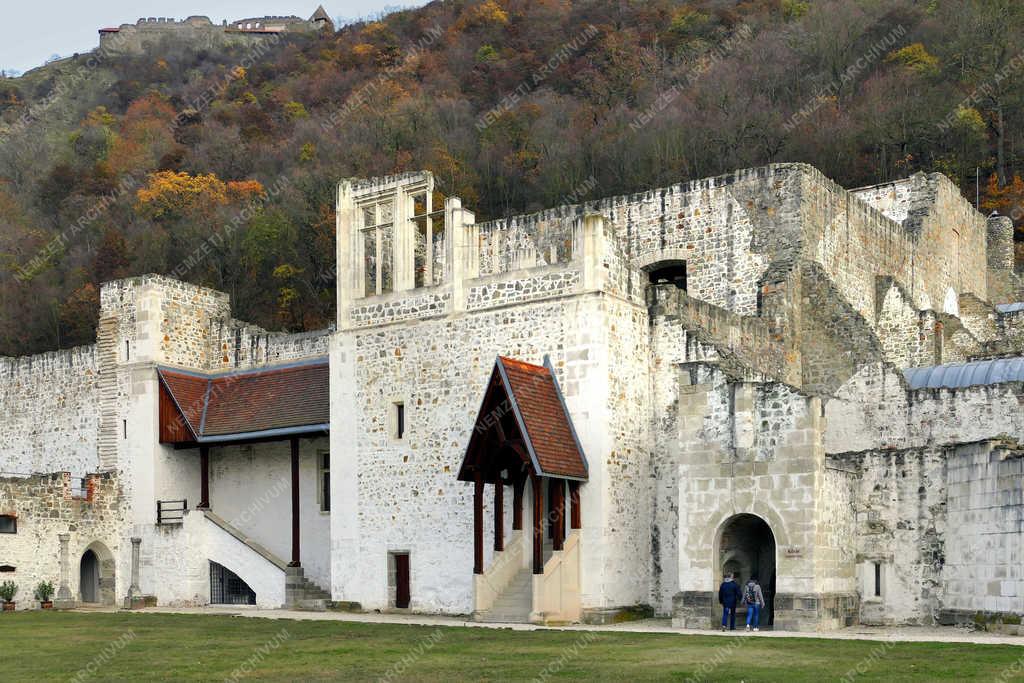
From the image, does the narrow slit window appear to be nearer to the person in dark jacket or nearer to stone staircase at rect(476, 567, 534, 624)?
stone staircase at rect(476, 567, 534, 624)

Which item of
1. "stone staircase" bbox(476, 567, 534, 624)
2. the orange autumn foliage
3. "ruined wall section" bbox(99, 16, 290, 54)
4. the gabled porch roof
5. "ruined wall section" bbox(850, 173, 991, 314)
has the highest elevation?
"ruined wall section" bbox(99, 16, 290, 54)

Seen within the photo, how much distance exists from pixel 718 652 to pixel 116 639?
9.87 meters

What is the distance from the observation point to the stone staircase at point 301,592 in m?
31.5

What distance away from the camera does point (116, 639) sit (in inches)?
866

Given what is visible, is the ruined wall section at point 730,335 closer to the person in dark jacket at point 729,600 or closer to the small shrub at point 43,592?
the person in dark jacket at point 729,600

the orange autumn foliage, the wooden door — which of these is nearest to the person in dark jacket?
the wooden door

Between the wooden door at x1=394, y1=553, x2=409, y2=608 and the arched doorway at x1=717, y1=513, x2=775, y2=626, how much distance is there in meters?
7.71

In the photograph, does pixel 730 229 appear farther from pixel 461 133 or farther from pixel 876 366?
pixel 461 133

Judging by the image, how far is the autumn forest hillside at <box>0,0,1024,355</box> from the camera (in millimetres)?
53312

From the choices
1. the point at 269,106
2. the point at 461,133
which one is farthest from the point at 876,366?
the point at 269,106

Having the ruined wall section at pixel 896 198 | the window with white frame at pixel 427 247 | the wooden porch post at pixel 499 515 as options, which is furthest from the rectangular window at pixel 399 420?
the ruined wall section at pixel 896 198

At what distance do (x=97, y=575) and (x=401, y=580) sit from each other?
10603 mm

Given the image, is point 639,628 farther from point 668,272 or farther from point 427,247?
point 668,272

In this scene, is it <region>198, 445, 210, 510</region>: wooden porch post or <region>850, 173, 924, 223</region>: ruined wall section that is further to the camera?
<region>850, 173, 924, 223</region>: ruined wall section
